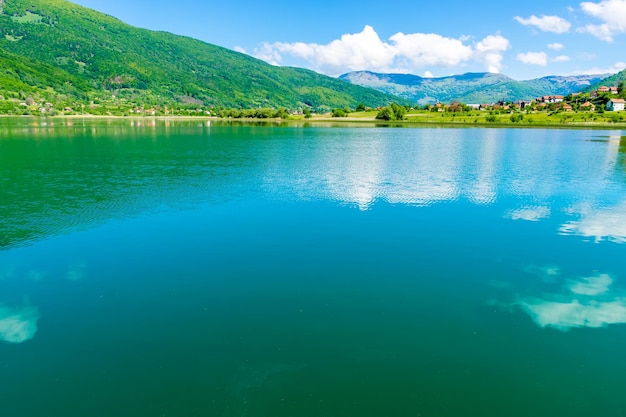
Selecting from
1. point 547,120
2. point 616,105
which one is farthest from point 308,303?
point 616,105

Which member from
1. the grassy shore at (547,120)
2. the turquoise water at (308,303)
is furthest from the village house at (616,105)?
the turquoise water at (308,303)

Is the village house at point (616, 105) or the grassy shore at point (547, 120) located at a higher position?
the village house at point (616, 105)

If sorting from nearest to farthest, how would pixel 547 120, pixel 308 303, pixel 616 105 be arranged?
pixel 308 303, pixel 547 120, pixel 616 105

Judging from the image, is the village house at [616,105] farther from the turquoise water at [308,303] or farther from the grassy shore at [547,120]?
the turquoise water at [308,303]

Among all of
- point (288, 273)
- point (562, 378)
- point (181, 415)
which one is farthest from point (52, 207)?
point (562, 378)

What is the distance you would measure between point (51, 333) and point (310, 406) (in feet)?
34.0

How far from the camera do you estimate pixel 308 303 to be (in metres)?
16.6

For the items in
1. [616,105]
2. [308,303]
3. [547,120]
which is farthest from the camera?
[616,105]

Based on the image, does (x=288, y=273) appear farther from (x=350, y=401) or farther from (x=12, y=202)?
(x=12, y=202)

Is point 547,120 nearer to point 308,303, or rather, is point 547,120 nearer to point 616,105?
point 616,105

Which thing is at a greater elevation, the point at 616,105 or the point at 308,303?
the point at 616,105

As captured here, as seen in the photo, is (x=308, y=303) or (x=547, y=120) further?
(x=547, y=120)

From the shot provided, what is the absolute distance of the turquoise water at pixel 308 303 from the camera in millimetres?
11555

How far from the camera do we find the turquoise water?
11555 mm
